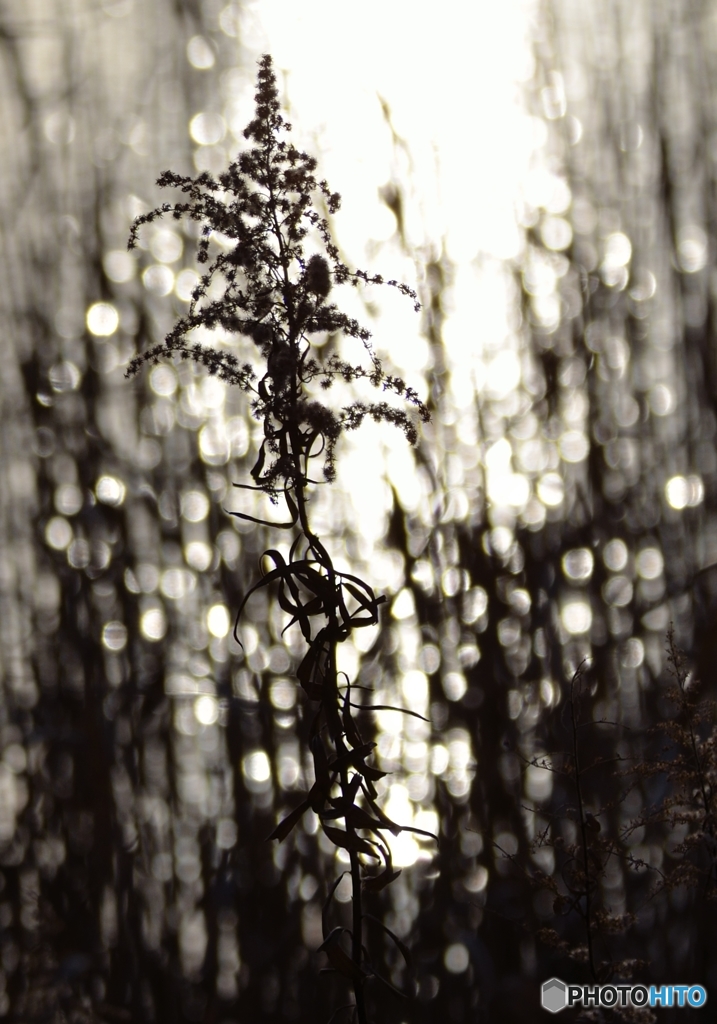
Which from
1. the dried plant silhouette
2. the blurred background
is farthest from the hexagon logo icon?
the dried plant silhouette

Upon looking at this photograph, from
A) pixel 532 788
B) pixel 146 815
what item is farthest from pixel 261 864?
pixel 532 788

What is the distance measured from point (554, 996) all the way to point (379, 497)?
1.55ft

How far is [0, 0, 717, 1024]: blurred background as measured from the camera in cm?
79

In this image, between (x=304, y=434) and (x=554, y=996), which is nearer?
(x=304, y=434)

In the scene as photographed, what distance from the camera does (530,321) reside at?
33.2 inches

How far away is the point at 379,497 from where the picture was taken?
32.4 inches

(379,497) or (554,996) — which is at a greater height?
(379,497)

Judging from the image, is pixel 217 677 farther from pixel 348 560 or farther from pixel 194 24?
pixel 194 24

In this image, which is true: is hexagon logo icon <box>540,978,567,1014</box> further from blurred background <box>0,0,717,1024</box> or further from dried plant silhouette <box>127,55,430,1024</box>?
dried plant silhouette <box>127,55,430,1024</box>

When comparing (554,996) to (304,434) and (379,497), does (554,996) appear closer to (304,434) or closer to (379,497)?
(379,497)

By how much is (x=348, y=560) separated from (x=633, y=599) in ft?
0.91

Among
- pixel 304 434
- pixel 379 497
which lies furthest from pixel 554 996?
pixel 304 434

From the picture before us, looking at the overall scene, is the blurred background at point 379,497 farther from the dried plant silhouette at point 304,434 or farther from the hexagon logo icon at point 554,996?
the dried plant silhouette at point 304,434

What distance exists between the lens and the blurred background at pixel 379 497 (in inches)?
31.3
